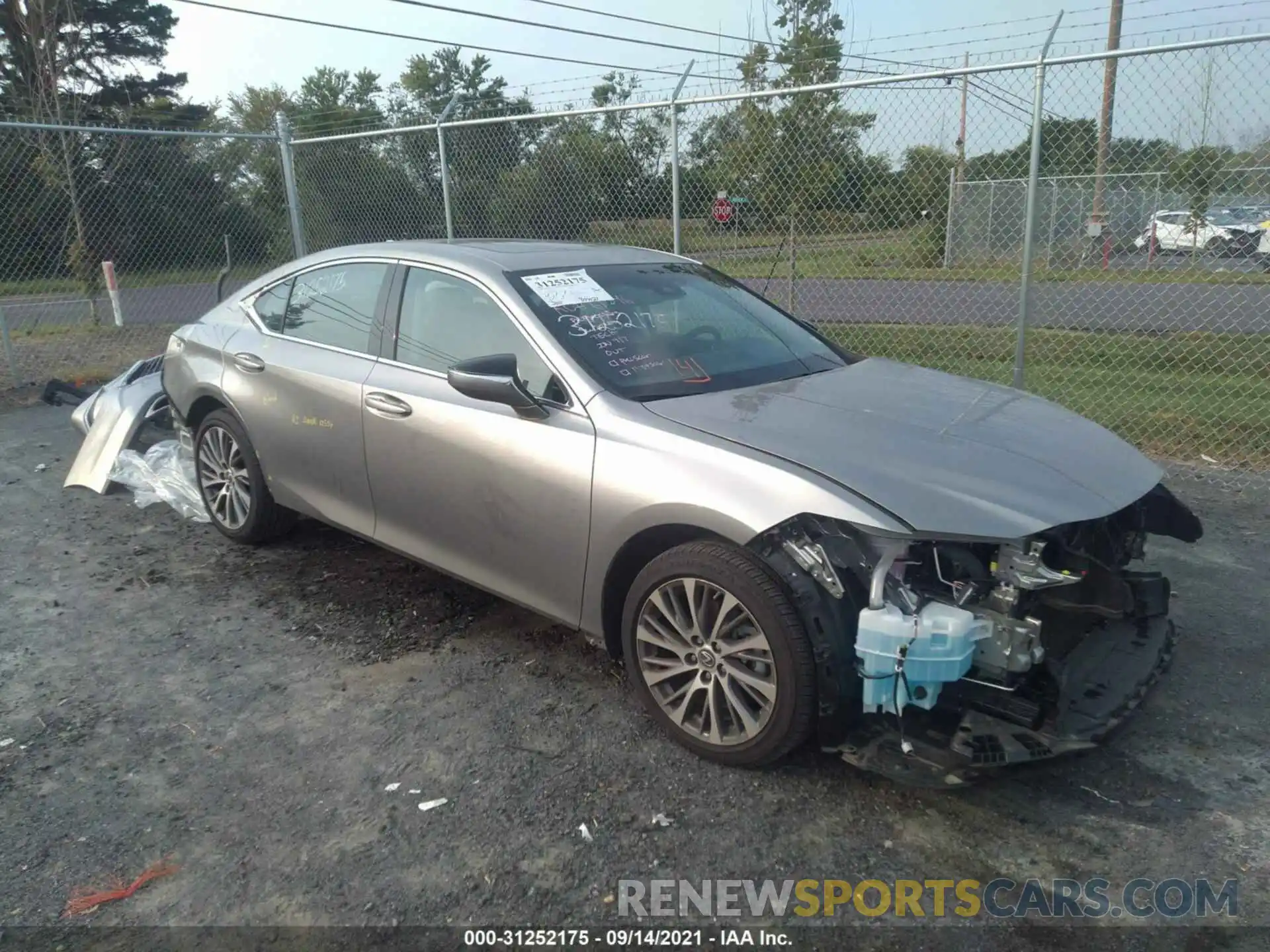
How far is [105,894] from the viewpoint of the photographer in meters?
2.63

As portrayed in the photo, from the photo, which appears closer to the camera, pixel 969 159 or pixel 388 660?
pixel 388 660

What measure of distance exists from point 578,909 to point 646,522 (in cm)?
120

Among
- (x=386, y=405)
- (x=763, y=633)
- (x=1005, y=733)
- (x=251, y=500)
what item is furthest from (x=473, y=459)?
(x=1005, y=733)

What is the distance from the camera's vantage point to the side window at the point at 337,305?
4.39 metres

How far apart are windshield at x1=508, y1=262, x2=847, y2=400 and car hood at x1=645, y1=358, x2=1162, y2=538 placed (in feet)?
0.50

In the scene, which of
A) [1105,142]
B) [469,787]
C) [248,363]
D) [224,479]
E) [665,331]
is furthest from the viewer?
[1105,142]

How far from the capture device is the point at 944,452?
3104mm

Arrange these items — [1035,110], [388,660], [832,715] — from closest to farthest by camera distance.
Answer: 1. [832,715]
2. [388,660]
3. [1035,110]

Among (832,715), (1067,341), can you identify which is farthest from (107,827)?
(1067,341)

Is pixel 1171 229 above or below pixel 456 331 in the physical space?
above

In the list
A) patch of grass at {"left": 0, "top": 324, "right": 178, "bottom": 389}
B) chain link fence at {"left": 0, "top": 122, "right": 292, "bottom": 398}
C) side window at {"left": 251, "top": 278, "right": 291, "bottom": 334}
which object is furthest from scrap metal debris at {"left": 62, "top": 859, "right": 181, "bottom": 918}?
chain link fence at {"left": 0, "top": 122, "right": 292, "bottom": 398}

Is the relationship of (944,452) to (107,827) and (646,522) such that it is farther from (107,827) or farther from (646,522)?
(107,827)

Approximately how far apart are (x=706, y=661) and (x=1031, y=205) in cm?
425

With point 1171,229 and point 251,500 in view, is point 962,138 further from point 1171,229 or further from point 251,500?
point 251,500
